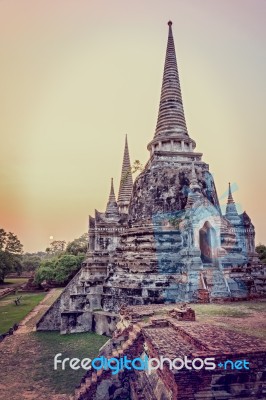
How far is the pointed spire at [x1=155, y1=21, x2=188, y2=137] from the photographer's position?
70.8 ft

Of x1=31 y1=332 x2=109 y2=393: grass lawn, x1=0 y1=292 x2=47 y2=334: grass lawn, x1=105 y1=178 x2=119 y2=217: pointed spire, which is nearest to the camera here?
x1=31 y1=332 x2=109 y2=393: grass lawn

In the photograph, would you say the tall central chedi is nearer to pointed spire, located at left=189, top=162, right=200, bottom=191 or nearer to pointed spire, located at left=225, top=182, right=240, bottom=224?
pointed spire, located at left=189, top=162, right=200, bottom=191

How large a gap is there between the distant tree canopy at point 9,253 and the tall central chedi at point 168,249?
27932 mm

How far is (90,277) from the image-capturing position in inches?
884

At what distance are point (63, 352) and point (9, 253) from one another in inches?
1511

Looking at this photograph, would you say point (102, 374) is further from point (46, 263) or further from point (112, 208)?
point (46, 263)

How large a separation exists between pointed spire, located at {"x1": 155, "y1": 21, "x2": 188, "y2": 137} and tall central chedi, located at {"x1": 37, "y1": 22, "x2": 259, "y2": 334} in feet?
0.22

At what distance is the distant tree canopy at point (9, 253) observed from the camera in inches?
1828

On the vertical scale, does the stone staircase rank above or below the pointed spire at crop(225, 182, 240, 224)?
below

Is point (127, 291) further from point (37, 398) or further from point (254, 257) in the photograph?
point (254, 257)

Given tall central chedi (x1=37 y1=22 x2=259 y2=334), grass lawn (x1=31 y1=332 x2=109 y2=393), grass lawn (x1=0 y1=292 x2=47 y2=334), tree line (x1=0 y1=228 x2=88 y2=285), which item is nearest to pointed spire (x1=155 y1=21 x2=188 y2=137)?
tall central chedi (x1=37 y1=22 x2=259 y2=334)

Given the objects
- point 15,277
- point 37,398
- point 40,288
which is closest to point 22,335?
point 37,398

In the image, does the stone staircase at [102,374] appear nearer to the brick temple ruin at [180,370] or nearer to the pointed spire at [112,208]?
the brick temple ruin at [180,370]

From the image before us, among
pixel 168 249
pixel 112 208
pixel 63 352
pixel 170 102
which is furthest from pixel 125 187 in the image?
pixel 63 352
